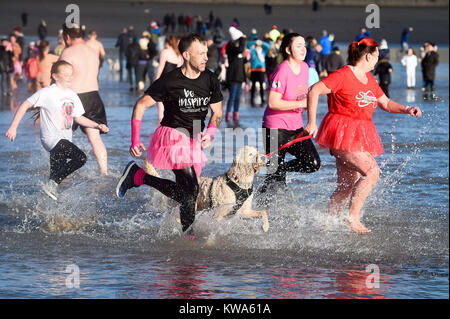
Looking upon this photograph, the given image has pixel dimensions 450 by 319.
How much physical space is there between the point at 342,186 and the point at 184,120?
5.60 feet

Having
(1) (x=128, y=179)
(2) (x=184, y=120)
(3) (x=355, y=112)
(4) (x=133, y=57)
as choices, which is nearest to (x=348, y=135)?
(3) (x=355, y=112)

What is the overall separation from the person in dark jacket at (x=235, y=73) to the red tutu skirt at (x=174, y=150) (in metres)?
9.77

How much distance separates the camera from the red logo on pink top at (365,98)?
24.4ft

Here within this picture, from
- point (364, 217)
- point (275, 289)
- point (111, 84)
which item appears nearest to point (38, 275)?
point (275, 289)

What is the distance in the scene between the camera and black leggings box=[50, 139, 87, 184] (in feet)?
27.8

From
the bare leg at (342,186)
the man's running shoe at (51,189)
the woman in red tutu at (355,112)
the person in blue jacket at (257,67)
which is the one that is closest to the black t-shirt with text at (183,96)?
the woman in red tutu at (355,112)

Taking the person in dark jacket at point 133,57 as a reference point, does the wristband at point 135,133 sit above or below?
below

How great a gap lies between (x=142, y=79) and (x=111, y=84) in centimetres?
265

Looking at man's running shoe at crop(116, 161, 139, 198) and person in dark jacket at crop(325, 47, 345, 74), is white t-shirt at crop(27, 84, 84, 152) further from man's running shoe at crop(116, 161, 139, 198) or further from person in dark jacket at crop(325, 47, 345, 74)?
person in dark jacket at crop(325, 47, 345, 74)

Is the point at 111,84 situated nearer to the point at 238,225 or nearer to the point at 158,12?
the point at 238,225

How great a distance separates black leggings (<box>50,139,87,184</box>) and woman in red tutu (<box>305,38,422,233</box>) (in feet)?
7.92

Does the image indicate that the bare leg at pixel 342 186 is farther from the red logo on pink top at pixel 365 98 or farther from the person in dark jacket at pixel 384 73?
the person in dark jacket at pixel 384 73

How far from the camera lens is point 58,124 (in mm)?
8531

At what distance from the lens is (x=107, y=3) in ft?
235
